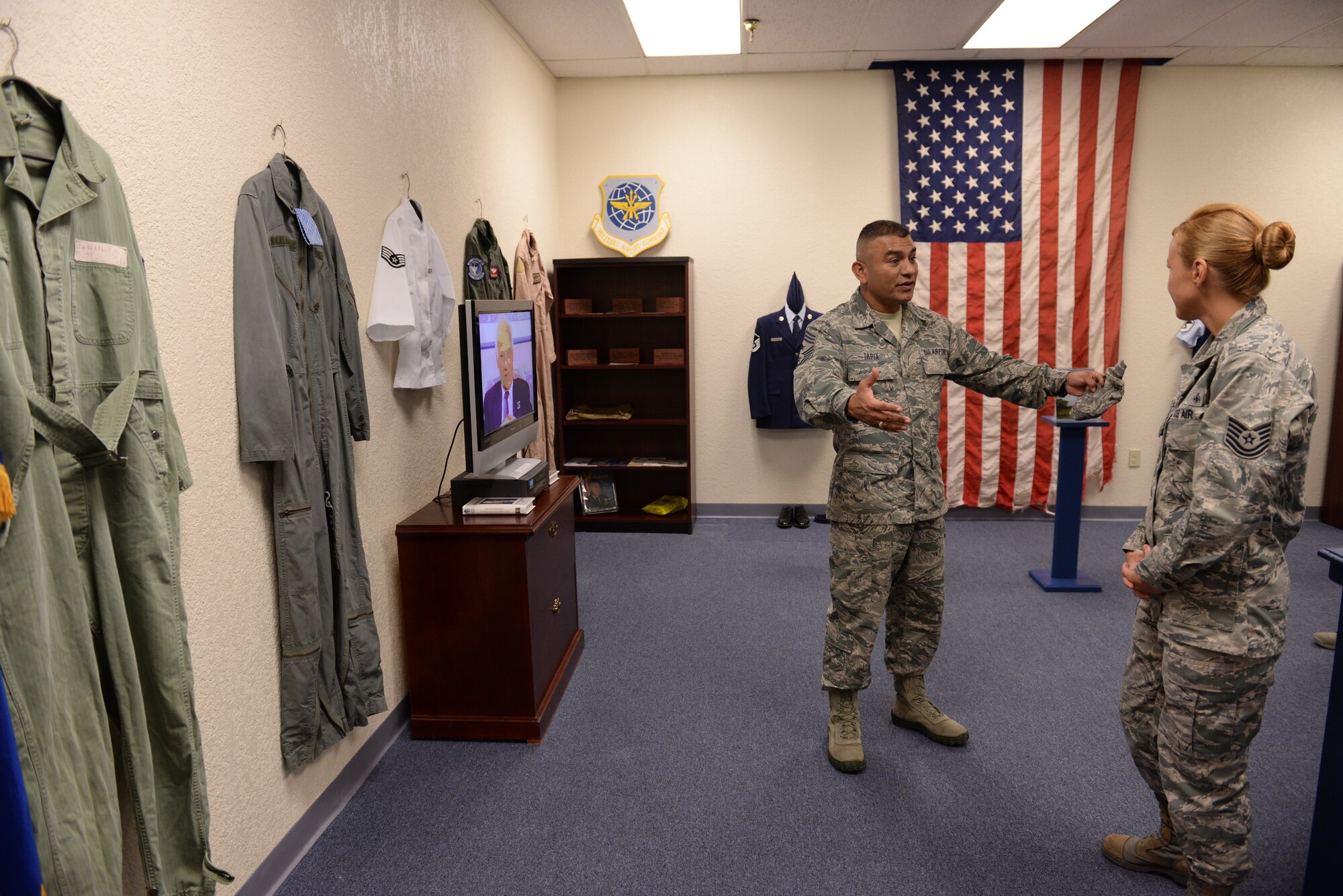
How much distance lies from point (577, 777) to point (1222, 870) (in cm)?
160

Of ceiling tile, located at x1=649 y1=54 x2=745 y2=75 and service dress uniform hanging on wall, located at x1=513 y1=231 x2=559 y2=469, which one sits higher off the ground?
ceiling tile, located at x1=649 y1=54 x2=745 y2=75

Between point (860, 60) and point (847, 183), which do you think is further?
point (847, 183)

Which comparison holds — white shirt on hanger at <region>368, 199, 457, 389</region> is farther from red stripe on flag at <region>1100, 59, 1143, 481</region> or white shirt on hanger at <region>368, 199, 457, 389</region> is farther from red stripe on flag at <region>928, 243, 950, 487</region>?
red stripe on flag at <region>1100, 59, 1143, 481</region>

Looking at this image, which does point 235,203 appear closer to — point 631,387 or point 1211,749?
point 1211,749

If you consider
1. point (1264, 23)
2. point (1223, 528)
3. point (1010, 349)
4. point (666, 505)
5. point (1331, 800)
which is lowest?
point (666, 505)

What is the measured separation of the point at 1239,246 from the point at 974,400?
359cm

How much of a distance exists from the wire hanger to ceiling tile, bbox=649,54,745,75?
3.84 metres

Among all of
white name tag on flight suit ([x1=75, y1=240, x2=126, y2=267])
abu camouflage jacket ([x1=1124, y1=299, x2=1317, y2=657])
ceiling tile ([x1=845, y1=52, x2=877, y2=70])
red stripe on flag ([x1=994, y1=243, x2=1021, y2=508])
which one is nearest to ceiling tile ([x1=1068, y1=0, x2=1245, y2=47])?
ceiling tile ([x1=845, y1=52, x2=877, y2=70])

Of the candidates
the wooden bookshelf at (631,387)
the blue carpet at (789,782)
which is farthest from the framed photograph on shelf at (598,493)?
the blue carpet at (789,782)

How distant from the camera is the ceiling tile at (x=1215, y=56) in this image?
450cm

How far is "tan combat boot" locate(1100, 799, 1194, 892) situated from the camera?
6.24 ft

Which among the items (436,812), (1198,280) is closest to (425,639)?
(436,812)

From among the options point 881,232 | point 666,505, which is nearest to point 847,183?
point 666,505

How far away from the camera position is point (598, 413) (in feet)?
16.6
